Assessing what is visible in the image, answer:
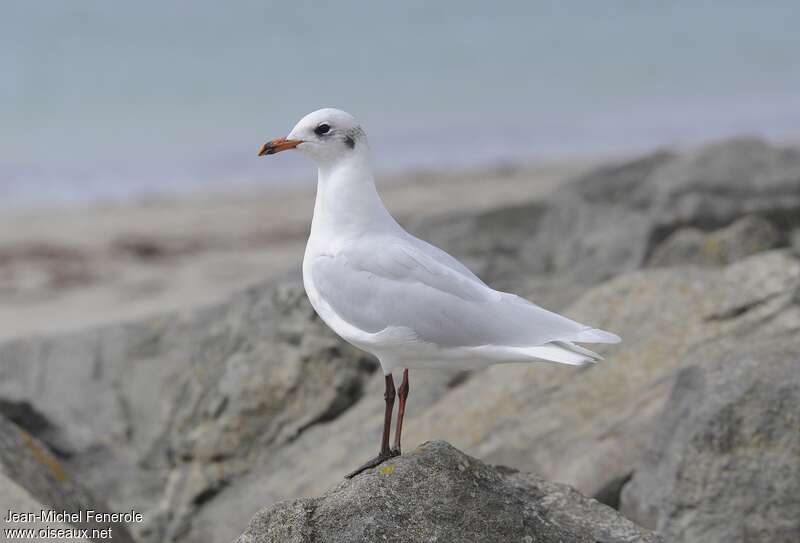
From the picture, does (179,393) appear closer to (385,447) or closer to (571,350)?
(385,447)

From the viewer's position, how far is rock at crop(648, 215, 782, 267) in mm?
6133

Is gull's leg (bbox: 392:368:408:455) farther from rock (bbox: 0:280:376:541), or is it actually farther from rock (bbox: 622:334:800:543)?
rock (bbox: 0:280:376:541)

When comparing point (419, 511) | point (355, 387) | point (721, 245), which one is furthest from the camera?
point (721, 245)

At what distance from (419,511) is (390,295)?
2.47 feet

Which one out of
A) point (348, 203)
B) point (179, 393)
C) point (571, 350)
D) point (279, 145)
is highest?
point (279, 145)

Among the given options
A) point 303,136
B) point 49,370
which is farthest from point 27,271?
point 303,136

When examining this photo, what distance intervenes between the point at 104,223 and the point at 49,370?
33.4 ft

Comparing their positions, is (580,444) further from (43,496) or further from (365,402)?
(43,496)

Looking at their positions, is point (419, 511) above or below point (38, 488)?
above

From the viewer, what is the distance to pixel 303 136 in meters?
3.69

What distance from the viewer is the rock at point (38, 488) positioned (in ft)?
11.8

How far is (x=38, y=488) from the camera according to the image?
4.05 meters

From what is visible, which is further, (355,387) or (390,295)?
(355,387)

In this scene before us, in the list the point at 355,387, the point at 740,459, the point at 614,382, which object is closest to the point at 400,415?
the point at 740,459
